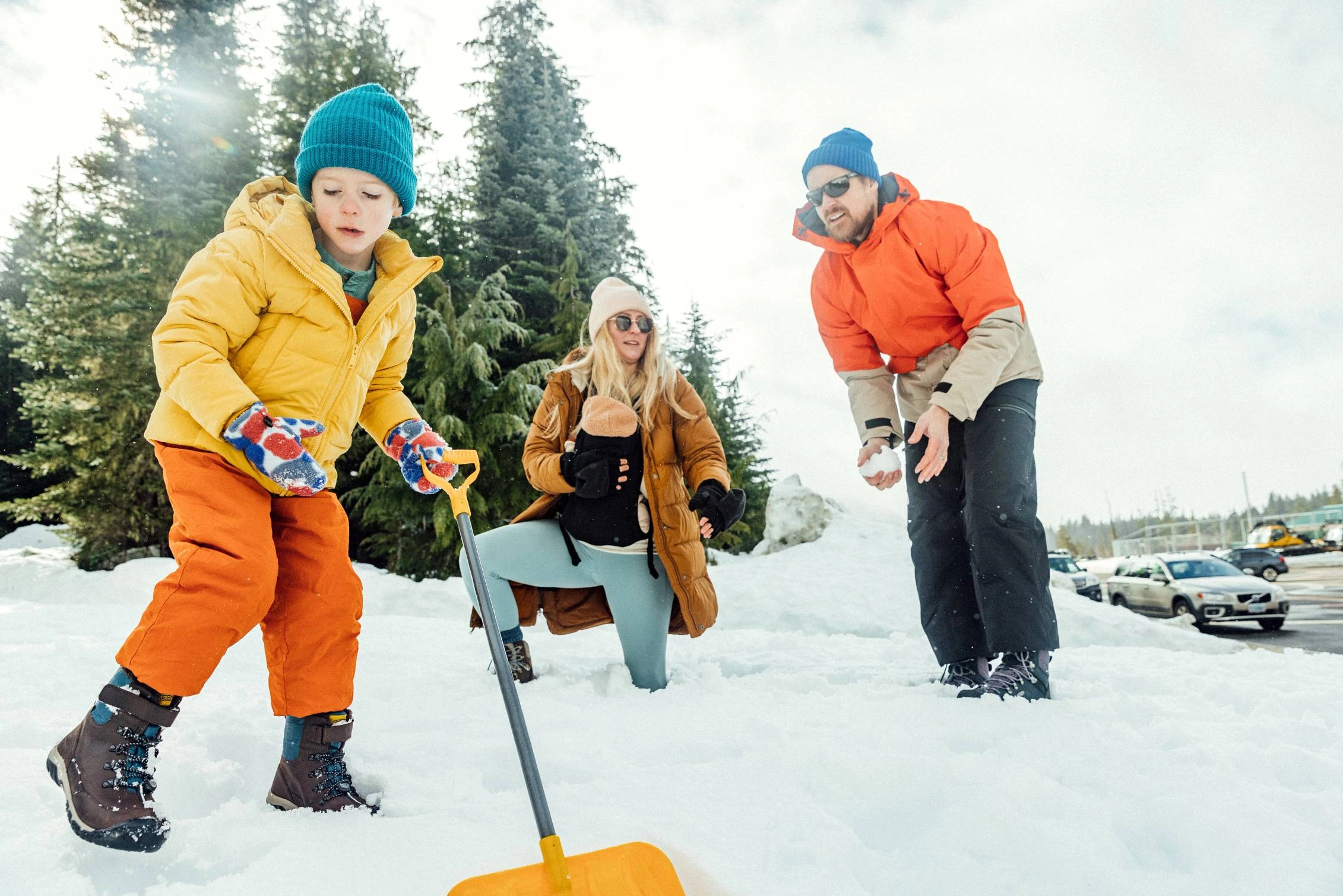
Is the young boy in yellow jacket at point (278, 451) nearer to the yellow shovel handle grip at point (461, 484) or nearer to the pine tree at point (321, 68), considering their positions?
the yellow shovel handle grip at point (461, 484)

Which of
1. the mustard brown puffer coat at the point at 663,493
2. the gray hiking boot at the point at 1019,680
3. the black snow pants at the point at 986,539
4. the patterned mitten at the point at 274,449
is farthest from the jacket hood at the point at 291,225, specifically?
the gray hiking boot at the point at 1019,680

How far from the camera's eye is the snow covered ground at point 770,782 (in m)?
1.24

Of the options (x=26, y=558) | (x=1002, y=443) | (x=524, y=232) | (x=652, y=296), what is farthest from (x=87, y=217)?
(x=1002, y=443)

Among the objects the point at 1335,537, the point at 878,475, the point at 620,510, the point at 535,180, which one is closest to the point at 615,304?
the point at 620,510

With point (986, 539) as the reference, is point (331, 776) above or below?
below

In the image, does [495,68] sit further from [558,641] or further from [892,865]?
[892,865]

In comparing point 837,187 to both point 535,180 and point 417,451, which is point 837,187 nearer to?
point 417,451

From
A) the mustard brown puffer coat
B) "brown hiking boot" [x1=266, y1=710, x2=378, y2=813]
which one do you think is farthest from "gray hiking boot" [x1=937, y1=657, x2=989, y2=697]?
"brown hiking boot" [x1=266, y1=710, x2=378, y2=813]

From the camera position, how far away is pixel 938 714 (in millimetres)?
1989

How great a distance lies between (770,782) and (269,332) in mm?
1528

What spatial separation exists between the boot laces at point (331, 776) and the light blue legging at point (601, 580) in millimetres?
1169

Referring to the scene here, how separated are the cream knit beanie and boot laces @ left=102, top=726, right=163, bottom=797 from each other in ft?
6.68

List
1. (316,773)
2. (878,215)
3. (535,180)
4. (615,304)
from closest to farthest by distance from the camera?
(316,773)
(878,215)
(615,304)
(535,180)

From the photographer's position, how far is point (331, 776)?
160cm
